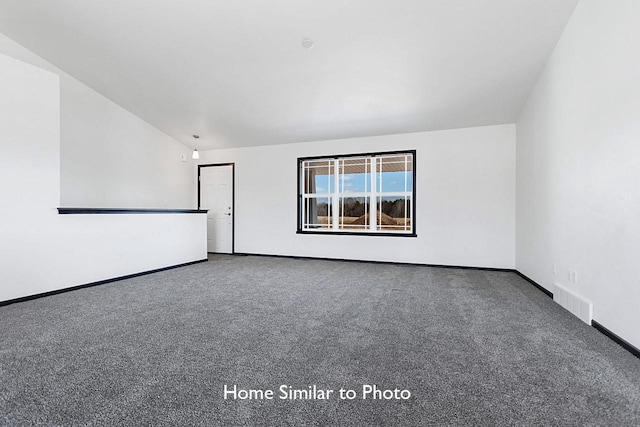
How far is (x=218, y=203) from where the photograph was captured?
7164 millimetres

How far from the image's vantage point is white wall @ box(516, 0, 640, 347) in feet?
7.17

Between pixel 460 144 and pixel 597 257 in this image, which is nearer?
pixel 597 257

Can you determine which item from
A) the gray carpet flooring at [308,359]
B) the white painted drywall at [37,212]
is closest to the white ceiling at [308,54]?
the white painted drywall at [37,212]

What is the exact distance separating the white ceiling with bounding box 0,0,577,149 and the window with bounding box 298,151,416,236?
0.83 m

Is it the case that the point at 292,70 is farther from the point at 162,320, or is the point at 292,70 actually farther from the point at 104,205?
the point at 104,205

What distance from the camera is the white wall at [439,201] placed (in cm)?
511

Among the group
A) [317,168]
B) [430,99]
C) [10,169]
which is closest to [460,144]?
[430,99]

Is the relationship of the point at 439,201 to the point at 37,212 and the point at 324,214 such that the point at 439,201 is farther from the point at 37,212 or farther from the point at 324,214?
the point at 37,212

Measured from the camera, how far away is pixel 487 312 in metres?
2.96

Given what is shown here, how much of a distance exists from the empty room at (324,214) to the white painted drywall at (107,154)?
0.04 meters

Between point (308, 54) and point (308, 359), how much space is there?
11.1 ft

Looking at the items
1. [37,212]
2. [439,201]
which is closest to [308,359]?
[37,212]

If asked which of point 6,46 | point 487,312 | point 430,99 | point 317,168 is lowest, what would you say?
point 487,312

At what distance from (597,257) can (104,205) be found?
671 cm
